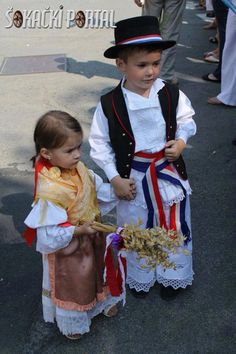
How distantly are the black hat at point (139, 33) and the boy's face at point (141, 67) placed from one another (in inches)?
2.2

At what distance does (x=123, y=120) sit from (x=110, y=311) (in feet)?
3.44

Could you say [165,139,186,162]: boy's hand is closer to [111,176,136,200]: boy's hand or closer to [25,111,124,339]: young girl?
[111,176,136,200]: boy's hand

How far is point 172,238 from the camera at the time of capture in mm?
2053

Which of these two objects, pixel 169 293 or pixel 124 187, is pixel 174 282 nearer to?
pixel 169 293

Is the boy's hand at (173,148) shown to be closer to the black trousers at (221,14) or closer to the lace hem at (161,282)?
the lace hem at (161,282)

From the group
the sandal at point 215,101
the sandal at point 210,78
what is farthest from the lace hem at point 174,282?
the sandal at point 210,78

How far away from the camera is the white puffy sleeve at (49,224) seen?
201cm

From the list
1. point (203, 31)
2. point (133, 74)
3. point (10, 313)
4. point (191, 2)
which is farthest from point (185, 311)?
point (191, 2)

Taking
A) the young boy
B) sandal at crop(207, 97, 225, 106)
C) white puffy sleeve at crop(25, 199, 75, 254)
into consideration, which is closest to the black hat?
the young boy

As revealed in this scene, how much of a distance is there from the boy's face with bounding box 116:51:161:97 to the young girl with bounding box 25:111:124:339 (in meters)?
0.35

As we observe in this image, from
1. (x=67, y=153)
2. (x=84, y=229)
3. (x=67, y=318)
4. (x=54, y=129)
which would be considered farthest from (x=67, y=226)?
(x=67, y=318)

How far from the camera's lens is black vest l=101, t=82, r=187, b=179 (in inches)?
86.7

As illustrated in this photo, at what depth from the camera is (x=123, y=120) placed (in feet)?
7.20

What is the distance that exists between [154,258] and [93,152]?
0.63 metres
